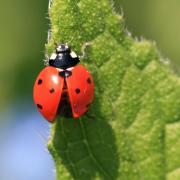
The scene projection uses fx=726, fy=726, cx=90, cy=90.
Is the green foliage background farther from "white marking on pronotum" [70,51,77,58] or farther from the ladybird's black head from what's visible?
"white marking on pronotum" [70,51,77,58]

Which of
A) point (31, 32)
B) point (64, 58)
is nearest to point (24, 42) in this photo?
point (31, 32)

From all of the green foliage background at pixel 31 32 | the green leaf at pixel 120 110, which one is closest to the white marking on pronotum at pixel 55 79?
the green leaf at pixel 120 110

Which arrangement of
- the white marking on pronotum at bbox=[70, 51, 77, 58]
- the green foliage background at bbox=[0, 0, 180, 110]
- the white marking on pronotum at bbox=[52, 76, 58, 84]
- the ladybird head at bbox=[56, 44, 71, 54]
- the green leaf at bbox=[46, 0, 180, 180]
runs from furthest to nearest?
1. the green foliage background at bbox=[0, 0, 180, 110]
2. the white marking on pronotum at bbox=[52, 76, 58, 84]
3. the white marking on pronotum at bbox=[70, 51, 77, 58]
4. the ladybird head at bbox=[56, 44, 71, 54]
5. the green leaf at bbox=[46, 0, 180, 180]

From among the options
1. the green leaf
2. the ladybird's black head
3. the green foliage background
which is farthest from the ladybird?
the green foliage background

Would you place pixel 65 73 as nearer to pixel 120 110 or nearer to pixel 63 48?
pixel 63 48

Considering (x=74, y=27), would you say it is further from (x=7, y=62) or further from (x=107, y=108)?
(x=7, y=62)

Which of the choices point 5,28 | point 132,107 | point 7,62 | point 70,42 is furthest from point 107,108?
point 5,28
